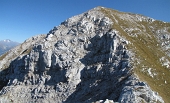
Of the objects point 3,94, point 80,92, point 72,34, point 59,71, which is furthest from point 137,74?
point 3,94

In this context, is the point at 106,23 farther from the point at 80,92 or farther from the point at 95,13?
the point at 80,92

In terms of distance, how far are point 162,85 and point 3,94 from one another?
179ft

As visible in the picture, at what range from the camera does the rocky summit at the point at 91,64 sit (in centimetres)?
5248

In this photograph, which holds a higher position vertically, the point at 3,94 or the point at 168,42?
the point at 168,42

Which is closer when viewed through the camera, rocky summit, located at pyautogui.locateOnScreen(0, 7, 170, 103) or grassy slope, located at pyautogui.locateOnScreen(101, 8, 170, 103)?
grassy slope, located at pyautogui.locateOnScreen(101, 8, 170, 103)

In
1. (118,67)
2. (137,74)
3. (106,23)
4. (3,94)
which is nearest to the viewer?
(137,74)

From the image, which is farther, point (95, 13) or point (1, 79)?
point (1, 79)

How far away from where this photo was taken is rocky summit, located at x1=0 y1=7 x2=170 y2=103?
5248cm

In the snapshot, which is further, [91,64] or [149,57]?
[91,64]

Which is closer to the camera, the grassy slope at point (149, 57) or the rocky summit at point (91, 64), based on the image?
the grassy slope at point (149, 57)

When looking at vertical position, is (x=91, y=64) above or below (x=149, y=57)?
below

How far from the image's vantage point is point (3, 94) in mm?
71250

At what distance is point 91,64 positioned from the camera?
64812mm

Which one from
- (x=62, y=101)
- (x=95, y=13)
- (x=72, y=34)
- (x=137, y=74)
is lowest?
(x=62, y=101)
